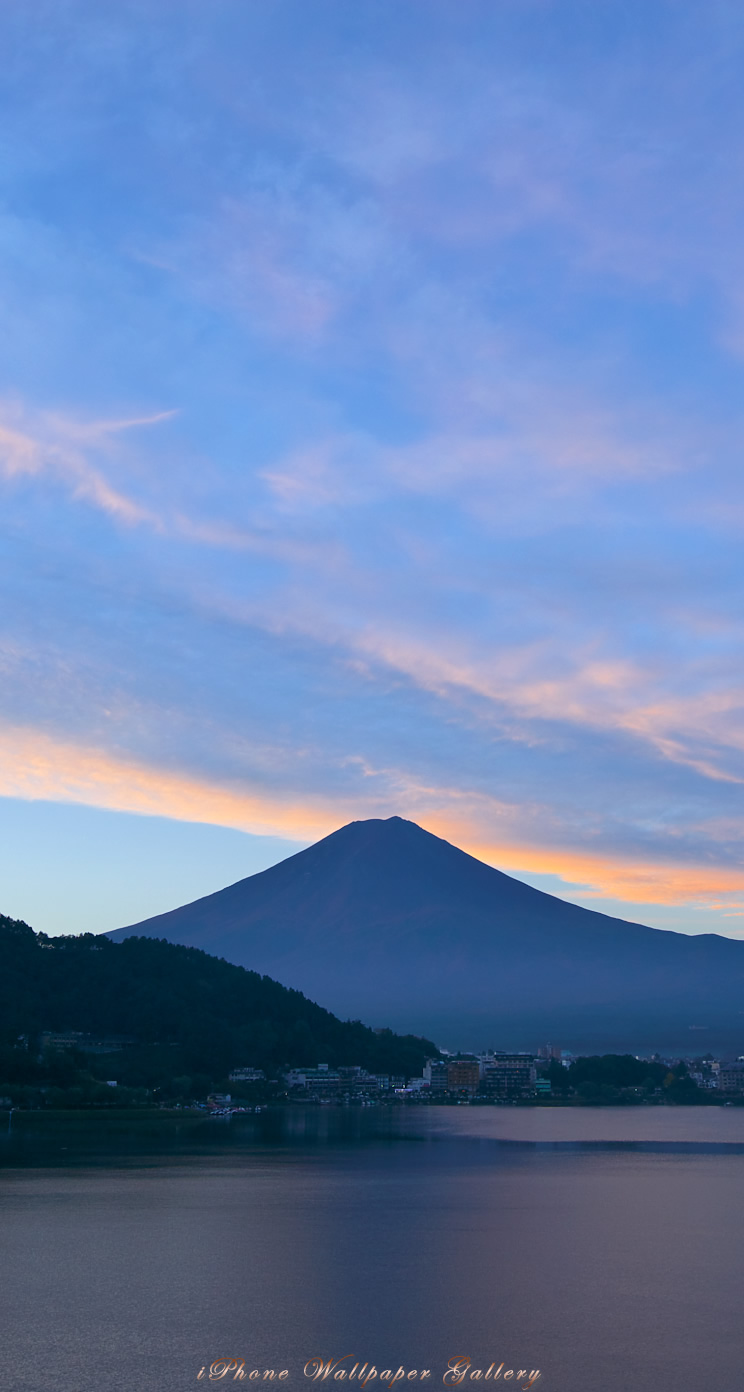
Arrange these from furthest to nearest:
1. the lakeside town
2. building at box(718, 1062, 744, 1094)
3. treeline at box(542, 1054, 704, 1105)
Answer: building at box(718, 1062, 744, 1094) < treeline at box(542, 1054, 704, 1105) < the lakeside town

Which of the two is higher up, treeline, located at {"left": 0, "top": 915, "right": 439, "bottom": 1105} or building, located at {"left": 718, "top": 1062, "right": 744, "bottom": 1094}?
treeline, located at {"left": 0, "top": 915, "right": 439, "bottom": 1105}

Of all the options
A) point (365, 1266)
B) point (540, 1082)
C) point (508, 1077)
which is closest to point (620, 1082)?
point (540, 1082)

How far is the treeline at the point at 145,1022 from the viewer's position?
65.9 meters

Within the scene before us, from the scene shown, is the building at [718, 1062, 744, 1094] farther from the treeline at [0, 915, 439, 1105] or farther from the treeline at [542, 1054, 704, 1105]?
the treeline at [0, 915, 439, 1105]

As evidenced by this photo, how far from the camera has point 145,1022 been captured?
86625 millimetres

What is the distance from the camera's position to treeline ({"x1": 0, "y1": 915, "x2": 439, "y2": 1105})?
216ft

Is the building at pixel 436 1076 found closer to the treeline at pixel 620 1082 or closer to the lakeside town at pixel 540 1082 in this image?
the lakeside town at pixel 540 1082

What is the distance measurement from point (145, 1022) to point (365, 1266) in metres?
65.6

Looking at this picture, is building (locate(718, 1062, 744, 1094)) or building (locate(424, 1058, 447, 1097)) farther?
building (locate(718, 1062, 744, 1094))

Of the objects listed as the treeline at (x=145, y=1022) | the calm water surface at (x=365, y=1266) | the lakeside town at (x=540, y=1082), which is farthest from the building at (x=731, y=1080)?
the calm water surface at (x=365, y=1266)

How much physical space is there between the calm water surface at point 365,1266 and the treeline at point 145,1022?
58.7ft

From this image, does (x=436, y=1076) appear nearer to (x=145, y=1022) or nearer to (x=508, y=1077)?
(x=508, y=1077)

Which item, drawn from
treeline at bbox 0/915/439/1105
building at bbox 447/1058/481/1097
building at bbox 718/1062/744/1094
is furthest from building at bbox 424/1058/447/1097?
building at bbox 718/1062/744/1094

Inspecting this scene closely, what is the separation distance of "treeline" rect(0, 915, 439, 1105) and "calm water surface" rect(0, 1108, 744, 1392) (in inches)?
704
